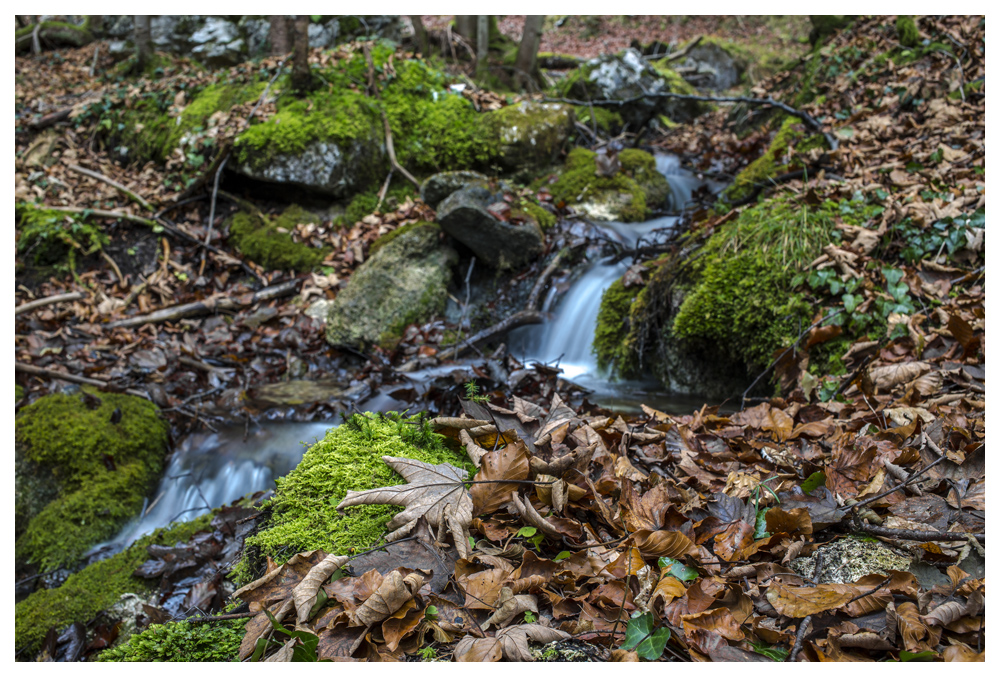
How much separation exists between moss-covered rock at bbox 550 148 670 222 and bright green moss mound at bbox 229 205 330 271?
11.5 ft

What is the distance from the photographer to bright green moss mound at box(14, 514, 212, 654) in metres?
2.86

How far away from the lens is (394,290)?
6.07 metres

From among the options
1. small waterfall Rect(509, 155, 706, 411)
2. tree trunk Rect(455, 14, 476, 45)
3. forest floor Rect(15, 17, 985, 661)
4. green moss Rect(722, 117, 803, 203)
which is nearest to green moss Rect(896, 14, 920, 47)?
forest floor Rect(15, 17, 985, 661)

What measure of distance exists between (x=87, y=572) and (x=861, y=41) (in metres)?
10.2

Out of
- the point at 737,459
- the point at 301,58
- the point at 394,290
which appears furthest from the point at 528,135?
the point at 737,459

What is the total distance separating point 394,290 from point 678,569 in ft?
16.5

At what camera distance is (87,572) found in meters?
3.16

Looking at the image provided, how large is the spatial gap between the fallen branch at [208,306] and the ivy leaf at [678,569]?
20.6ft

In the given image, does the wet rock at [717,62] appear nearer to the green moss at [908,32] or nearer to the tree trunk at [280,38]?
the green moss at [908,32]

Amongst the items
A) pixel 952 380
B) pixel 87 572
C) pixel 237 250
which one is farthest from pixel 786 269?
pixel 237 250

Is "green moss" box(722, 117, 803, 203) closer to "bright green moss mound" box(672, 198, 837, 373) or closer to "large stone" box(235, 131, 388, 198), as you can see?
"bright green moss mound" box(672, 198, 837, 373)

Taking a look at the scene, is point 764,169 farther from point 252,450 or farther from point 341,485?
point 252,450

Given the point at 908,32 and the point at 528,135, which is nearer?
the point at 908,32

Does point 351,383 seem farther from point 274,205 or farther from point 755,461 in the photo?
point 274,205
